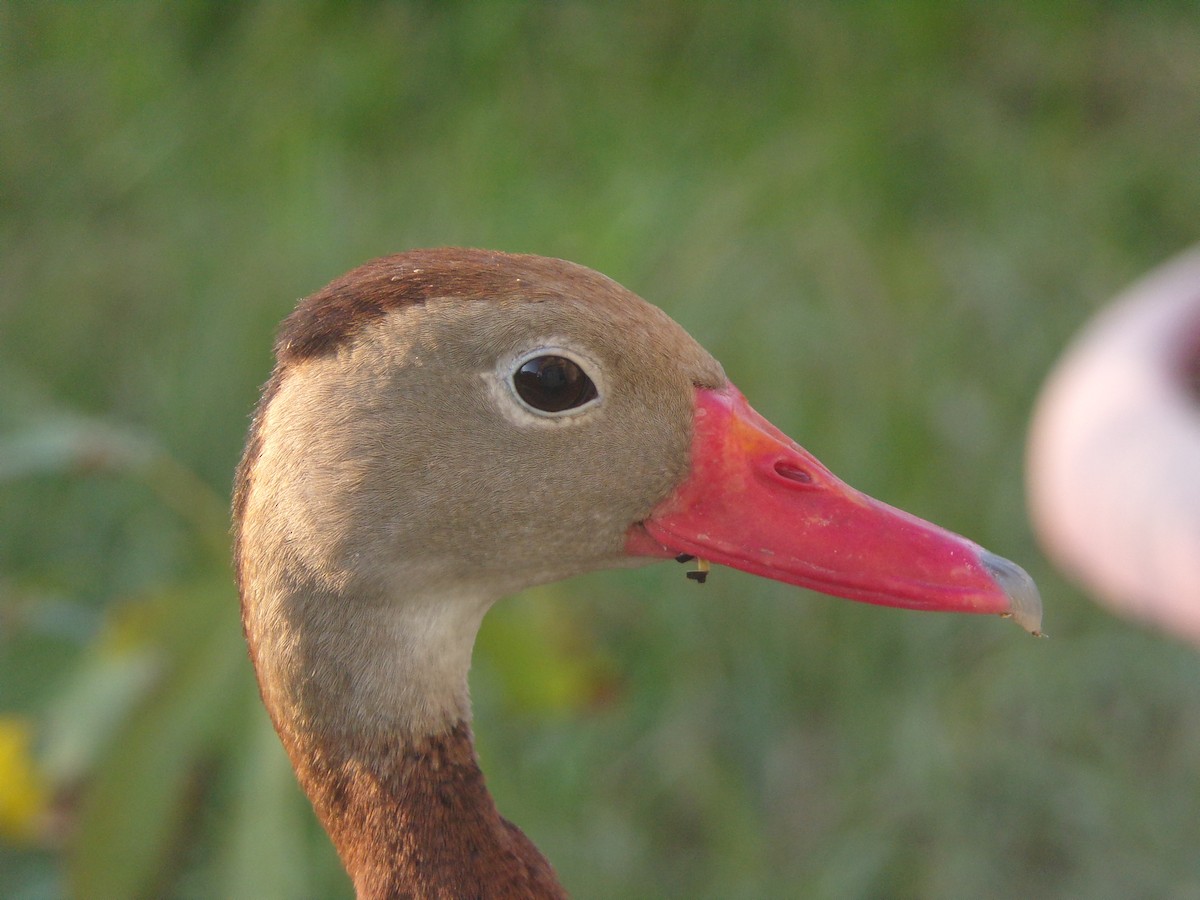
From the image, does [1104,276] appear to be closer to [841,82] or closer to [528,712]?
[841,82]

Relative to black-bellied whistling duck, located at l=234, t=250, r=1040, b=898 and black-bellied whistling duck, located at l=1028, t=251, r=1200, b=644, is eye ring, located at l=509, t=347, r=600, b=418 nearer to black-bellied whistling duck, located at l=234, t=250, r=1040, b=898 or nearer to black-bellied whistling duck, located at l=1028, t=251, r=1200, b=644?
Answer: black-bellied whistling duck, located at l=234, t=250, r=1040, b=898

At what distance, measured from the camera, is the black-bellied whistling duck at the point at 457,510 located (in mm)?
1001

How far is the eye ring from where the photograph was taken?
3.31 ft

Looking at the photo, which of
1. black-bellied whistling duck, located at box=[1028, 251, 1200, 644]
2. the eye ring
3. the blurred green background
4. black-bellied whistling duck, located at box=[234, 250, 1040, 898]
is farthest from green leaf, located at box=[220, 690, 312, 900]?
black-bellied whistling duck, located at box=[1028, 251, 1200, 644]

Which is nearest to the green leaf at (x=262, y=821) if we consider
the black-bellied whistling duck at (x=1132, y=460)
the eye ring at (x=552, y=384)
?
the eye ring at (x=552, y=384)

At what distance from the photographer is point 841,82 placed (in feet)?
11.4

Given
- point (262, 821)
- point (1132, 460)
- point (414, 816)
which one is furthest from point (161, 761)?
point (1132, 460)

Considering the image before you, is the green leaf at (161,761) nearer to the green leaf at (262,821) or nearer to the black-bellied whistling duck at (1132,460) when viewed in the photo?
the green leaf at (262,821)

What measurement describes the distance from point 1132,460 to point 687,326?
94cm

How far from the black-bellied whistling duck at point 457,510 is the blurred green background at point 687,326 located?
77cm

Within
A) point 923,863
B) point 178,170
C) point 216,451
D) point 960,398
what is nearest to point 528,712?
point 923,863

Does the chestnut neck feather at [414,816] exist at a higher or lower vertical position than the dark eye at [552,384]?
lower

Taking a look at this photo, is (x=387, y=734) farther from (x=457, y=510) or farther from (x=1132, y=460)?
(x=1132, y=460)

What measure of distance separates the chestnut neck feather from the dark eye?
0.85ft
